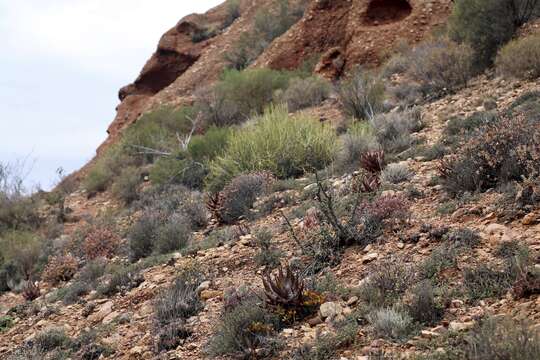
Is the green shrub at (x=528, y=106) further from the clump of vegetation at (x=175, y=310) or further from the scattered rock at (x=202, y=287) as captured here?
the clump of vegetation at (x=175, y=310)

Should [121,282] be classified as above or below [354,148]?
above

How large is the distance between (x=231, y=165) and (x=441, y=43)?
5.56 metres

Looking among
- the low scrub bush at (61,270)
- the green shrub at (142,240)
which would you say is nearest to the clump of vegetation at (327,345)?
the green shrub at (142,240)

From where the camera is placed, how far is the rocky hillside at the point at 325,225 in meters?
3.92

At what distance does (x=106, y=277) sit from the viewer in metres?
7.18

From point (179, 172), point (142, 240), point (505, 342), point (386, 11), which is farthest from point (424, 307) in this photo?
point (386, 11)

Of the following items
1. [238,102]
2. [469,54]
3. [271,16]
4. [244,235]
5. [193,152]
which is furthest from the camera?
[271,16]

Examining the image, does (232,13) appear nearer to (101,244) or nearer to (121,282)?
(101,244)

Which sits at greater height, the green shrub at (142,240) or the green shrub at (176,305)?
the green shrub at (142,240)

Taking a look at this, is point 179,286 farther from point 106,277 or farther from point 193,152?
point 193,152

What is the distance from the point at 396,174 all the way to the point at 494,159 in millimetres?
1433

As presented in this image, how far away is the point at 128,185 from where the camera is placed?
12.8m

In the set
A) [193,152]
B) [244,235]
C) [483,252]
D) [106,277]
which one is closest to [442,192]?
[483,252]

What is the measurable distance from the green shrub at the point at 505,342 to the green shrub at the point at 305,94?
37.2 ft
